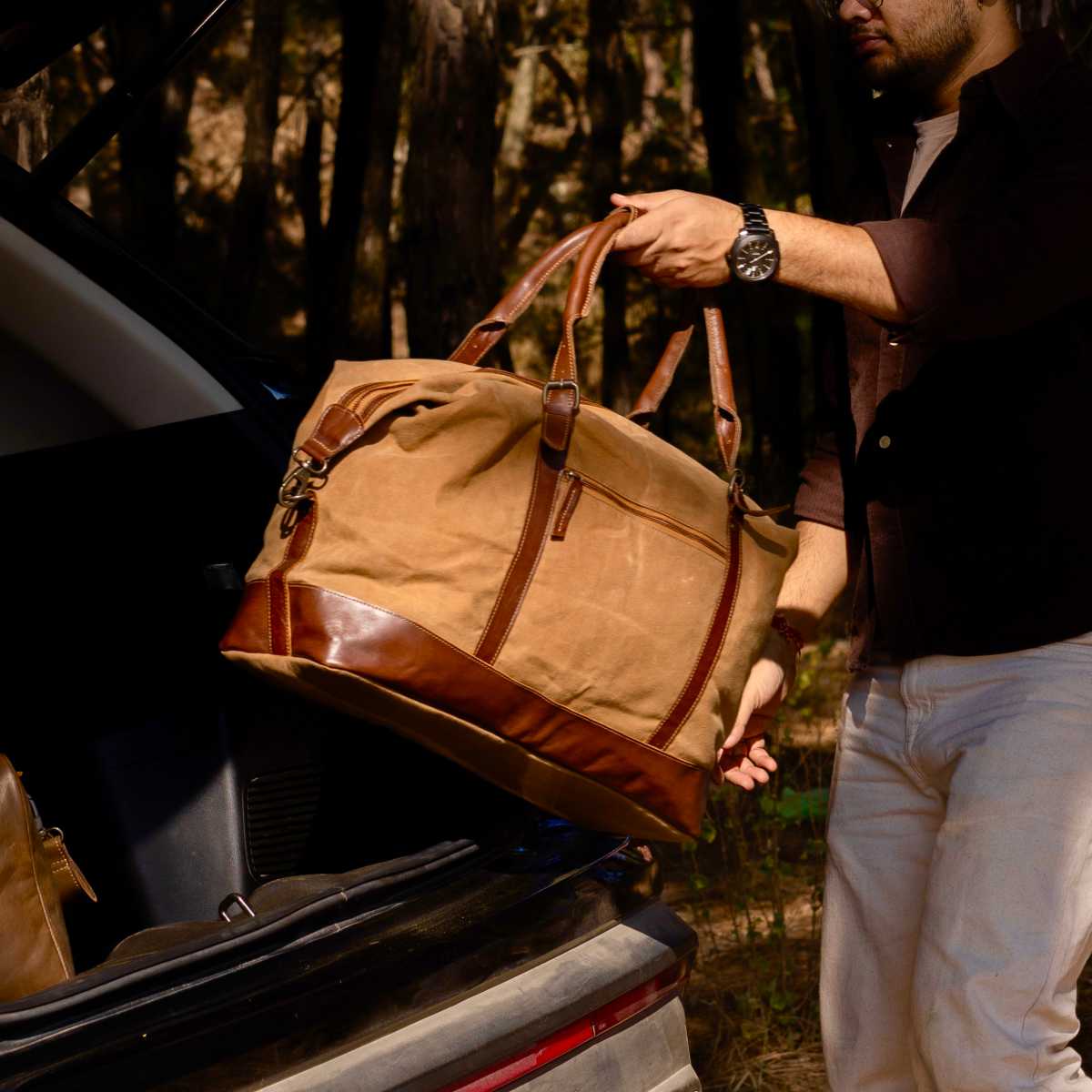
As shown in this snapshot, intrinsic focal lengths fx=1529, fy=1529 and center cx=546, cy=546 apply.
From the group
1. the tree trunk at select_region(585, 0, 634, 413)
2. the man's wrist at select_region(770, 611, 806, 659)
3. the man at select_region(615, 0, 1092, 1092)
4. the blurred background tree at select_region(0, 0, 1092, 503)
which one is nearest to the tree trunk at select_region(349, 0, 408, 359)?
the blurred background tree at select_region(0, 0, 1092, 503)

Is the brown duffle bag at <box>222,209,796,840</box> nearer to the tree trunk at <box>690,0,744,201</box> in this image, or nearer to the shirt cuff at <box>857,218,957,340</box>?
the shirt cuff at <box>857,218,957,340</box>

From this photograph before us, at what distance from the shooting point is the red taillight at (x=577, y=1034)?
69.3 inches

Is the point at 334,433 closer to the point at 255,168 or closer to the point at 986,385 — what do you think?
the point at 986,385

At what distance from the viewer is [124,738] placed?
105 inches

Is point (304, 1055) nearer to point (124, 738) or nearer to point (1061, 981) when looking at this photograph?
point (1061, 981)

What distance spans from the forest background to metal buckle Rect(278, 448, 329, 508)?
0.90 m

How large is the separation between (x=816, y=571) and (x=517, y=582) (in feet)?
2.24

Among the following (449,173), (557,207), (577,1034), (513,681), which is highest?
(449,173)

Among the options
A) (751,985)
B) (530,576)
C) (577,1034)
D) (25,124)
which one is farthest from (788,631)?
(25,124)

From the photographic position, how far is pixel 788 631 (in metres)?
2.24

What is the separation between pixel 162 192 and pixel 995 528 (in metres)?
9.08

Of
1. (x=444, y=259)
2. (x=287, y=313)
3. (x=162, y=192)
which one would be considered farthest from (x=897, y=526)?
(x=287, y=313)

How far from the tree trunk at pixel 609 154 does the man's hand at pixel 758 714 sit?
894 cm

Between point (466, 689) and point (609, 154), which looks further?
point (609, 154)
